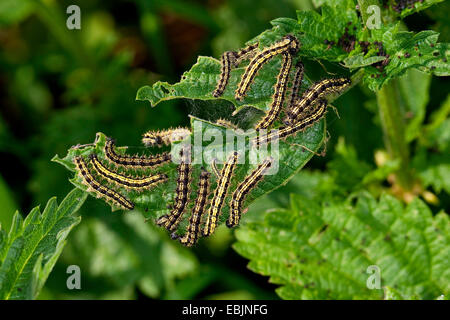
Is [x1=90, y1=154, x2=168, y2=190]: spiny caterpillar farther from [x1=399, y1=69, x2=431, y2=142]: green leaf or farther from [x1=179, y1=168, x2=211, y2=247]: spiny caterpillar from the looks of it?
[x1=399, y1=69, x2=431, y2=142]: green leaf

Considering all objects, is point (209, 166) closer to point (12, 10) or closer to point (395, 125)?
point (395, 125)

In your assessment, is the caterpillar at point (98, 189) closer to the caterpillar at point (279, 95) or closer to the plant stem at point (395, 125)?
the caterpillar at point (279, 95)

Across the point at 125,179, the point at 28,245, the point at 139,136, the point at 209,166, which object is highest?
the point at 139,136

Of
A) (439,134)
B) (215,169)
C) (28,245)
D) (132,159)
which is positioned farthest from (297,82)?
(28,245)

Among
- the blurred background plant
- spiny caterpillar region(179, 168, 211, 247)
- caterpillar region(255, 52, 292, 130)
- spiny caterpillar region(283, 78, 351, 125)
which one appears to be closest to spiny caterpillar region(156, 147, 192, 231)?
spiny caterpillar region(179, 168, 211, 247)

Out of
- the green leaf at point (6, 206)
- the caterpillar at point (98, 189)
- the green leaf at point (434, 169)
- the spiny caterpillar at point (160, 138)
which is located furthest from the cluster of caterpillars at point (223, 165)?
the green leaf at point (6, 206)
